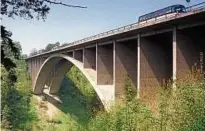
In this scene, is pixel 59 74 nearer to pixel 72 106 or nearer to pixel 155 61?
pixel 72 106

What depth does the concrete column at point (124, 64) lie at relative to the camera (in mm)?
36000

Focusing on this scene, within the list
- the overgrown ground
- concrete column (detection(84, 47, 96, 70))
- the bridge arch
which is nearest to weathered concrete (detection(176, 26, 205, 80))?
the overgrown ground

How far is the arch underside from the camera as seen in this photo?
38.3 m

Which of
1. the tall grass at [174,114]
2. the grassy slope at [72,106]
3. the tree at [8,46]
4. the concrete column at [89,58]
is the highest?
the concrete column at [89,58]

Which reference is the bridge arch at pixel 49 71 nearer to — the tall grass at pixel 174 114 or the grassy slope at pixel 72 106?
the grassy slope at pixel 72 106

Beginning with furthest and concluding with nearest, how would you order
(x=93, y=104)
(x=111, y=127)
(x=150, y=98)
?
(x=93, y=104), (x=150, y=98), (x=111, y=127)

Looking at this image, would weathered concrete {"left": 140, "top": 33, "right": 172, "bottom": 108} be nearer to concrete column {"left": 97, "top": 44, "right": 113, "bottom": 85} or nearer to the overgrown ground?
the overgrown ground

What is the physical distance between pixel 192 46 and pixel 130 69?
10665 mm

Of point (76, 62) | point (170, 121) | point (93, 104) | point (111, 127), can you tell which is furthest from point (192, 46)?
point (93, 104)

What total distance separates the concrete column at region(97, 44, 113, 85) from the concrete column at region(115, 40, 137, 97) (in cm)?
416

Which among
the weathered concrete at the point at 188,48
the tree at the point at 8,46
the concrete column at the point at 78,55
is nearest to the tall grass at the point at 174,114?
the weathered concrete at the point at 188,48

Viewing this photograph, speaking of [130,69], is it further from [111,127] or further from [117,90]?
[111,127]

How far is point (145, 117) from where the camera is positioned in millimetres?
19844

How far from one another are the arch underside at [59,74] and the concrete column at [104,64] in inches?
32.5
